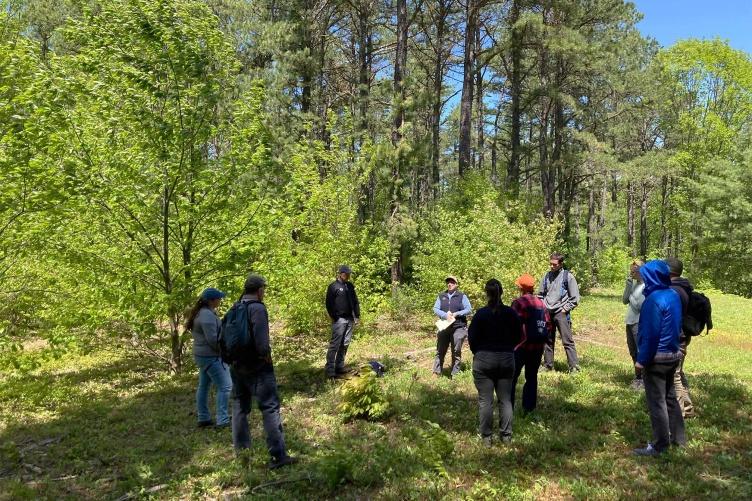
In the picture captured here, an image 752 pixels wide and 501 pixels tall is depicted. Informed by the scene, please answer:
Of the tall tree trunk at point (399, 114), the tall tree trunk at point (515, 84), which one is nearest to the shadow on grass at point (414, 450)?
the tall tree trunk at point (399, 114)

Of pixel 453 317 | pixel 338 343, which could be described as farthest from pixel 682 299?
pixel 338 343

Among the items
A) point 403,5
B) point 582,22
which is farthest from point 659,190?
point 403,5

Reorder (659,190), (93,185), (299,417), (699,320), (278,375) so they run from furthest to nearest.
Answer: (659,190) → (278,375) → (93,185) → (299,417) → (699,320)

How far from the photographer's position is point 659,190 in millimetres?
48281

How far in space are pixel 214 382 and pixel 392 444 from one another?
8.84ft

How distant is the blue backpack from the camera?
5250mm

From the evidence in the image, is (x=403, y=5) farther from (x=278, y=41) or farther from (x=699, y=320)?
(x=699, y=320)

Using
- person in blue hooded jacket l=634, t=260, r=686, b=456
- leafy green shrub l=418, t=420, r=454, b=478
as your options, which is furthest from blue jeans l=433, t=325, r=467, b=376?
person in blue hooded jacket l=634, t=260, r=686, b=456

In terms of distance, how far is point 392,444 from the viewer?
6070 mm

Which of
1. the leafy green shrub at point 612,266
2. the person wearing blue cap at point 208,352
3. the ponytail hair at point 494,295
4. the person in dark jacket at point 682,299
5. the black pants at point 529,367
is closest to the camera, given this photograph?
the ponytail hair at point 494,295

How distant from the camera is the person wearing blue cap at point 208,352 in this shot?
6887 mm

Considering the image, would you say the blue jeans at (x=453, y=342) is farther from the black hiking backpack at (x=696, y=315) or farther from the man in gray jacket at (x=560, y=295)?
the black hiking backpack at (x=696, y=315)

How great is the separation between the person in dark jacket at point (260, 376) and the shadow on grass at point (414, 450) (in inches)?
13.1

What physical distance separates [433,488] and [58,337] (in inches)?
265
